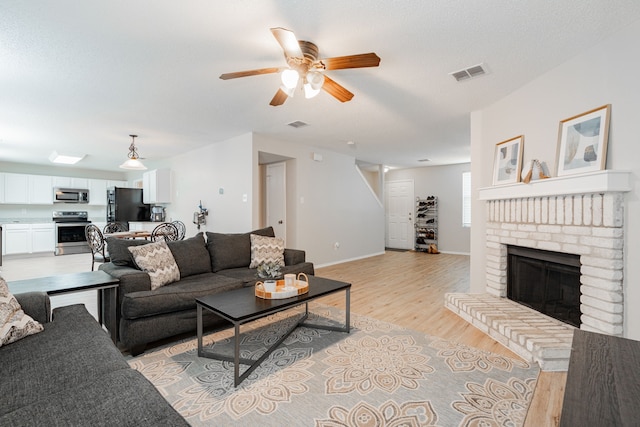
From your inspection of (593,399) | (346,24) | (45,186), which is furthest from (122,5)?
(45,186)

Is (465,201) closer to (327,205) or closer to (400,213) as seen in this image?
(400,213)

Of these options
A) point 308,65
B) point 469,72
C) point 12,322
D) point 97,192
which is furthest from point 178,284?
point 97,192

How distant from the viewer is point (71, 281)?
7.80ft

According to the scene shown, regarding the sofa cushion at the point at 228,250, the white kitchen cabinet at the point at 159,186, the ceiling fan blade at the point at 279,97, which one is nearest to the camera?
the ceiling fan blade at the point at 279,97

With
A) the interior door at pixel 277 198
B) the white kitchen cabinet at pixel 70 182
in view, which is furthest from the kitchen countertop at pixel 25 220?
the interior door at pixel 277 198

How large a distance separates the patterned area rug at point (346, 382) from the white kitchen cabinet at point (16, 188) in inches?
316

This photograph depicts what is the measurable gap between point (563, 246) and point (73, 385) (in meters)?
3.52

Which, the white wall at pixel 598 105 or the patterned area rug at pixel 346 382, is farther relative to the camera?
the white wall at pixel 598 105

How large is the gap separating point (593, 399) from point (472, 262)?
3463 millimetres

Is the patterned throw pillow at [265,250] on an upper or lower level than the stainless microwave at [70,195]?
lower

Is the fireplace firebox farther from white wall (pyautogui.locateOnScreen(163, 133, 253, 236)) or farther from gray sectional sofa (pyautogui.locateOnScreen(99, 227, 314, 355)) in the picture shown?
white wall (pyautogui.locateOnScreen(163, 133, 253, 236))

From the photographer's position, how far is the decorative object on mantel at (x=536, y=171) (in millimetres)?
2982

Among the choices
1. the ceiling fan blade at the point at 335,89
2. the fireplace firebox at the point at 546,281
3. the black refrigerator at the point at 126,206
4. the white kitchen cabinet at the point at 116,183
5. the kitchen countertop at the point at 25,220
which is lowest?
the fireplace firebox at the point at 546,281

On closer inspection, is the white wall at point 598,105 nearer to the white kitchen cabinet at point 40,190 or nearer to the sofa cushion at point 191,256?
the sofa cushion at point 191,256
